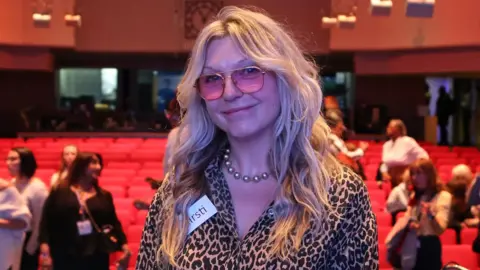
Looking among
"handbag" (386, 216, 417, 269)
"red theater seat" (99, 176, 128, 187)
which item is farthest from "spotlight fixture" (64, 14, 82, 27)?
"handbag" (386, 216, 417, 269)

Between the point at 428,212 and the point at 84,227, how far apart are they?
7.91 ft

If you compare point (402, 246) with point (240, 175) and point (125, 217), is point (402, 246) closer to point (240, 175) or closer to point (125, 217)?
point (125, 217)

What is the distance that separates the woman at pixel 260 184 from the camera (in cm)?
183

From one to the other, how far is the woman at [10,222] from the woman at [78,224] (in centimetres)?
29

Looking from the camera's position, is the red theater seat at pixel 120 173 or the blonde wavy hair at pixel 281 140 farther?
the red theater seat at pixel 120 173

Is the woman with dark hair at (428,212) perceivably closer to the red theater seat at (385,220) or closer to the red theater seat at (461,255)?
the red theater seat at (461,255)

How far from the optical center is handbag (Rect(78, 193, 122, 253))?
5.85 meters

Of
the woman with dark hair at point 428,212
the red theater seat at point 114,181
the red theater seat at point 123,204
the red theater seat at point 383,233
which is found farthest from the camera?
the red theater seat at point 114,181

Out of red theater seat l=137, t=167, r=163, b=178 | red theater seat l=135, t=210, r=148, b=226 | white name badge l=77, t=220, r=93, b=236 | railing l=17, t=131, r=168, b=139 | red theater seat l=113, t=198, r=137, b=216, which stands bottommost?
railing l=17, t=131, r=168, b=139

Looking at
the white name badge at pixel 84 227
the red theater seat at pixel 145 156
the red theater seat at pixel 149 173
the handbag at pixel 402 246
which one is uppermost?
the white name badge at pixel 84 227

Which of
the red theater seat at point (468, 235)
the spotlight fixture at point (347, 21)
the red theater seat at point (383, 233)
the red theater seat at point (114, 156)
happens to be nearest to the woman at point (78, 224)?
the red theater seat at point (383, 233)

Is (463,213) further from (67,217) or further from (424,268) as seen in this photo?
(67,217)

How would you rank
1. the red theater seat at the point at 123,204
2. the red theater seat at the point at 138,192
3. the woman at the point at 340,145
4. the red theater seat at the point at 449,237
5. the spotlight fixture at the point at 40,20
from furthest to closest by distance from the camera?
the spotlight fixture at the point at 40,20, the red theater seat at the point at 138,192, the red theater seat at the point at 123,204, the red theater seat at the point at 449,237, the woman at the point at 340,145

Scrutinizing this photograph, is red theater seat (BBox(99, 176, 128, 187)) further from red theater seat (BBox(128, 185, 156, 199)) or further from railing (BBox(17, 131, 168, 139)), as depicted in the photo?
railing (BBox(17, 131, 168, 139))
